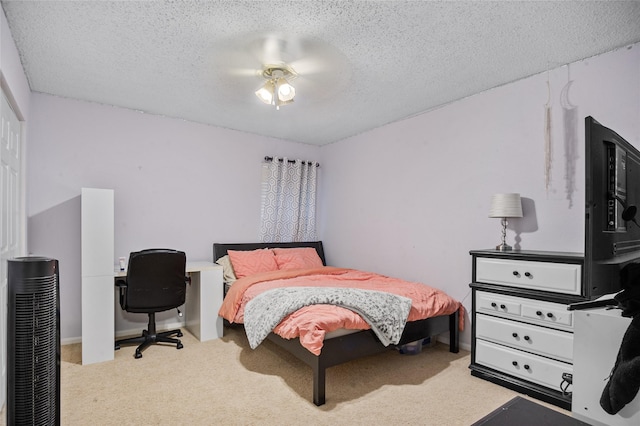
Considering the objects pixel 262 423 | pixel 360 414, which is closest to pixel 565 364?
pixel 360 414

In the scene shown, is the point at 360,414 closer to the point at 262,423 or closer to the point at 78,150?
the point at 262,423

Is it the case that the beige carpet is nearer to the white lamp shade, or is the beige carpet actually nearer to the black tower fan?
the black tower fan

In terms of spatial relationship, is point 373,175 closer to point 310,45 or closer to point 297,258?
point 297,258

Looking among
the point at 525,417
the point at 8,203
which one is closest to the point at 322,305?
the point at 525,417

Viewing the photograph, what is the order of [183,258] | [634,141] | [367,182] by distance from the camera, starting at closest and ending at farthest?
1. [634,141]
2. [183,258]
3. [367,182]

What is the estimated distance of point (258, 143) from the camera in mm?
4801

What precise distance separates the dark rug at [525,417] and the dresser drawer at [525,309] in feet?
5.47

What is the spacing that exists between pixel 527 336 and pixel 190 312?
336cm

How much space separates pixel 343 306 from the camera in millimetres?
2607

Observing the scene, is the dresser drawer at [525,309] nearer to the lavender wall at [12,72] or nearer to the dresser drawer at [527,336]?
the dresser drawer at [527,336]

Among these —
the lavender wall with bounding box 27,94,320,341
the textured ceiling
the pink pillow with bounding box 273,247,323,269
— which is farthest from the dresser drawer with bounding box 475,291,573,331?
the lavender wall with bounding box 27,94,320,341

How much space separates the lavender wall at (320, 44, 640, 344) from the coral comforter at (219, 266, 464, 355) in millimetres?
398

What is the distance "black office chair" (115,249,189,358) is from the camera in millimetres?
3125

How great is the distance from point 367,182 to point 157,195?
2.60 m
